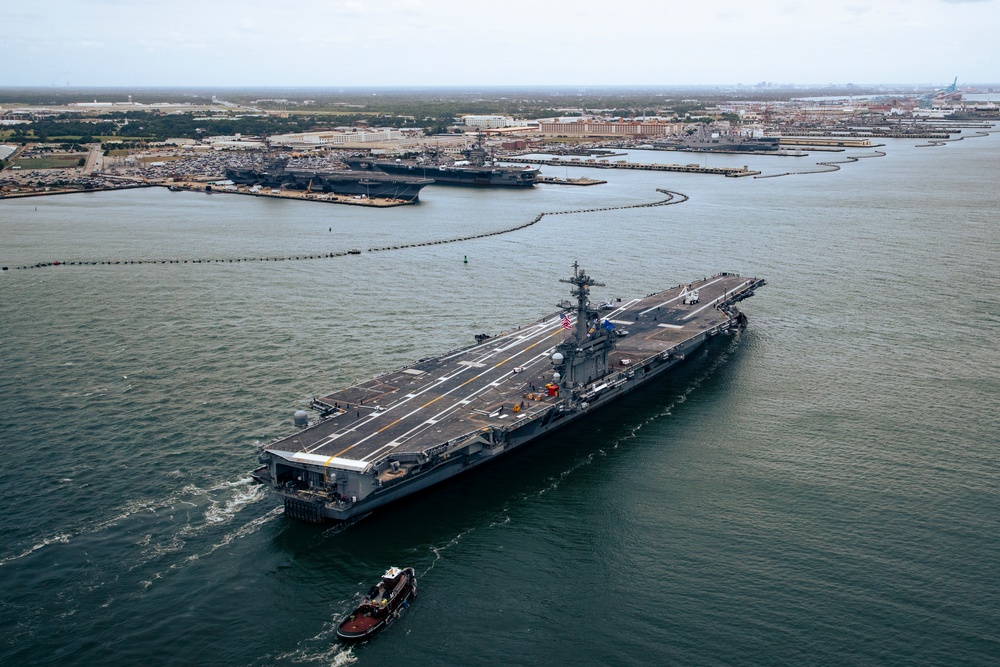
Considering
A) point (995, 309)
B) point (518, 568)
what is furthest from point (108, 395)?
point (995, 309)

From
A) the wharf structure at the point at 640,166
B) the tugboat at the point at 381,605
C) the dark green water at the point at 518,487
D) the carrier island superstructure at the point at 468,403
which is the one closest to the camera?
the tugboat at the point at 381,605

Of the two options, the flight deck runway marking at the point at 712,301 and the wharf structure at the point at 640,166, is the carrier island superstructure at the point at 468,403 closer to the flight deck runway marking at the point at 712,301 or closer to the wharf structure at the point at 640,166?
the flight deck runway marking at the point at 712,301

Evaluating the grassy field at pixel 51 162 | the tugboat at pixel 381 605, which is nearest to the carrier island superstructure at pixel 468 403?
the tugboat at pixel 381 605

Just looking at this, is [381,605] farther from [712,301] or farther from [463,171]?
[463,171]

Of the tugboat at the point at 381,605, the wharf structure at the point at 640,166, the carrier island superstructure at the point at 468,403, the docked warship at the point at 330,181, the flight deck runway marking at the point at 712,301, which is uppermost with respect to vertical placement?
the wharf structure at the point at 640,166

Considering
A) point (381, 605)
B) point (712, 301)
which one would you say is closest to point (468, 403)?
point (381, 605)

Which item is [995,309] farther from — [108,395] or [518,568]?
[108,395]
